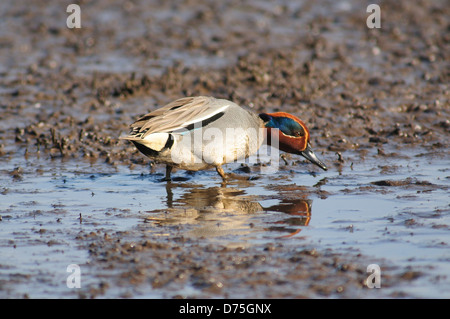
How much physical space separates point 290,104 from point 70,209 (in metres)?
4.78

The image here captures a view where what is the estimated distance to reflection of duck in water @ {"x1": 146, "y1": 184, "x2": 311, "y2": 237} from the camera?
19.8 feet

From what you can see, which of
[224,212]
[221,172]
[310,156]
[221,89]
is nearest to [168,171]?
[221,172]

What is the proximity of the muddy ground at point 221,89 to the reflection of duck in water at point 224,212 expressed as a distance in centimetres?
37

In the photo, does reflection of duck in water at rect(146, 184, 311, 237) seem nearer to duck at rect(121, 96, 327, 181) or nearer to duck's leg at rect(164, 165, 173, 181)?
duck's leg at rect(164, 165, 173, 181)

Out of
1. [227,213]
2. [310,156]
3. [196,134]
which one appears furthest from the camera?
[310,156]

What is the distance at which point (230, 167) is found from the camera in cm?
838

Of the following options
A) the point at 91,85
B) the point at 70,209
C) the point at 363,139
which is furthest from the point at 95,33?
the point at 70,209

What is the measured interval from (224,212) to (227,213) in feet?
0.17

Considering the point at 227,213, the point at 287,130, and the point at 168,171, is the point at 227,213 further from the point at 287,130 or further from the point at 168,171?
the point at 287,130

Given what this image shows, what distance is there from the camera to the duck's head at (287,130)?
801 centimetres

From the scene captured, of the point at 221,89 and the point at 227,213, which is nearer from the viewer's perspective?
the point at 227,213

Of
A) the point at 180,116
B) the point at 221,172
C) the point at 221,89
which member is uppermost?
the point at 221,89

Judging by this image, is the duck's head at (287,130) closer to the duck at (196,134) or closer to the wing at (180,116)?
the duck at (196,134)

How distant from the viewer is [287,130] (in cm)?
802
